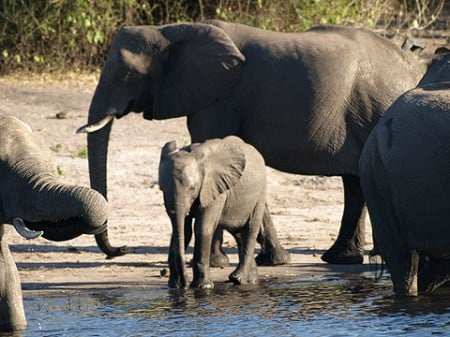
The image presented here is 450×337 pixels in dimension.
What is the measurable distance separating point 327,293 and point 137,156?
464 cm

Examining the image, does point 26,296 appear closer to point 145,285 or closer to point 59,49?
point 145,285

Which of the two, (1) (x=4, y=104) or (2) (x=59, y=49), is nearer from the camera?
(1) (x=4, y=104)

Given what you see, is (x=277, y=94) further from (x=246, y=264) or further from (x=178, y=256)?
(x=178, y=256)

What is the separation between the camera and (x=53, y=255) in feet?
38.9

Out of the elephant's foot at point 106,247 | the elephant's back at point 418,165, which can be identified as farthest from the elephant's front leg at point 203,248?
the elephant's back at point 418,165

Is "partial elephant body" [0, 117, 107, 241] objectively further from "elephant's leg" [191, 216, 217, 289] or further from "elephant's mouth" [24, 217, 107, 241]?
"elephant's leg" [191, 216, 217, 289]

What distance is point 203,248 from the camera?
1040 cm

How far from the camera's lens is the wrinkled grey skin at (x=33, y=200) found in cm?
712

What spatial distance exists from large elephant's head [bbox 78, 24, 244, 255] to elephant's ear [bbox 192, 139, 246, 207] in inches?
52.0

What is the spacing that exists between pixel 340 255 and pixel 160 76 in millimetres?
2005

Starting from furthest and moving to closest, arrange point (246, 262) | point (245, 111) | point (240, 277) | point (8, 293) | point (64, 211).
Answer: point (245, 111) < point (246, 262) < point (240, 277) < point (8, 293) < point (64, 211)

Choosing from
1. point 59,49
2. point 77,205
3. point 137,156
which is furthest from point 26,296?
point 59,49

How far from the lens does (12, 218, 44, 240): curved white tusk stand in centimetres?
726

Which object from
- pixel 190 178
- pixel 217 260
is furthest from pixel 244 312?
pixel 217 260
